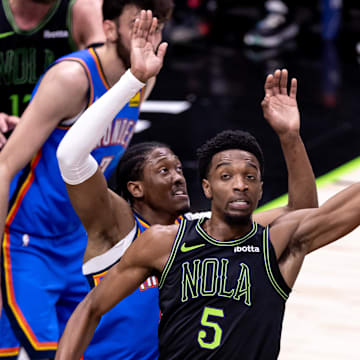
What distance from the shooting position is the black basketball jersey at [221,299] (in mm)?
2834

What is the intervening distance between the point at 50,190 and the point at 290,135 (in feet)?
3.32

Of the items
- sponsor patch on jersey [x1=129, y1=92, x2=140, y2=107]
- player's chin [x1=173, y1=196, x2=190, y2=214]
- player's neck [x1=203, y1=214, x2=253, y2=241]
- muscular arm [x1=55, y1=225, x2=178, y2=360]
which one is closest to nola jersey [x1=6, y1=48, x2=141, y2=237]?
sponsor patch on jersey [x1=129, y1=92, x2=140, y2=107]

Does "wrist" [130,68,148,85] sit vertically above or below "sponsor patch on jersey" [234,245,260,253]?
above

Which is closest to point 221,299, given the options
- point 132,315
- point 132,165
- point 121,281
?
point 121,281

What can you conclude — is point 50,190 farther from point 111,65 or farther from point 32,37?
point 32,37

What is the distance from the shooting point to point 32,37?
401 centimetres

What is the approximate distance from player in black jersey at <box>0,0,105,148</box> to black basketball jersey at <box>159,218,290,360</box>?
1361 millimetres

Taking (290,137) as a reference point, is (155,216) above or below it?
below

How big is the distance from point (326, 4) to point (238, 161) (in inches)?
442

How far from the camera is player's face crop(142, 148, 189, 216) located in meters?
3.51

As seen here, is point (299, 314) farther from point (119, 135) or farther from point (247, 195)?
point (247, 195)

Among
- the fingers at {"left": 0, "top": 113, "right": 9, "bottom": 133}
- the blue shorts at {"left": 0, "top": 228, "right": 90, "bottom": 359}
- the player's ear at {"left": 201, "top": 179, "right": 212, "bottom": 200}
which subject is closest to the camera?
the player's ear at {"left": 201, "top": 179, "right": 212, "bottom": 200}

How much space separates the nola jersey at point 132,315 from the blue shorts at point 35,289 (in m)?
0.34

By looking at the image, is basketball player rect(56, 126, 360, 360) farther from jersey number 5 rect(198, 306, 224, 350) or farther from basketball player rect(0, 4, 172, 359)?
basketball player rect(0, 4, 172, 359)
